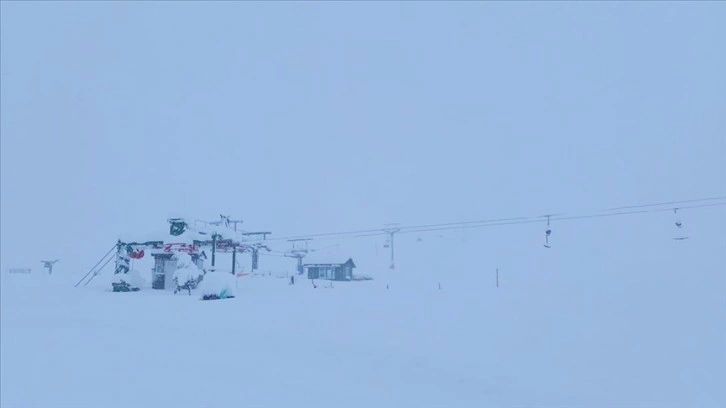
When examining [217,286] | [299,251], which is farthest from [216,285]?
[299,251]

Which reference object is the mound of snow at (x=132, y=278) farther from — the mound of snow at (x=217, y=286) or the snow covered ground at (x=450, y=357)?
the snow covered ground at (x=450, y=357)

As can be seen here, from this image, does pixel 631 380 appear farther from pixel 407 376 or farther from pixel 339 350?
pixel 339 350

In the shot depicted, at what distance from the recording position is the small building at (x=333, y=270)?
47.4 meters

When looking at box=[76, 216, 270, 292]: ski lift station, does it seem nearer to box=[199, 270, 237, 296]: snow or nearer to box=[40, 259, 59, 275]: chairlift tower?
box=[199, 270, 237, 296]: snow

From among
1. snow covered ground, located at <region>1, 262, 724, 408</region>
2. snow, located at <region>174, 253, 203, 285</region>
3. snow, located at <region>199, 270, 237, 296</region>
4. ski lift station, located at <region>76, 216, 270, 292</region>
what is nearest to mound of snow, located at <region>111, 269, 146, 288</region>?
ski lift station, located at <region>76, 216, 270, 292</region>

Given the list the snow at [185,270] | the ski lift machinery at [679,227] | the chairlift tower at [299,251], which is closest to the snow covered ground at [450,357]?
the ski lift machinery at [679,227]

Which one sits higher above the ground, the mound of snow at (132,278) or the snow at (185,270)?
the snow at (185,270)

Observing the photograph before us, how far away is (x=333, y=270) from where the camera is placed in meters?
47.9

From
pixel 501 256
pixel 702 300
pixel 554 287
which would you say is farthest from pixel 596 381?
pixel 501 256

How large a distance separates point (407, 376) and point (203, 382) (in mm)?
3002

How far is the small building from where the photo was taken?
4741 cm

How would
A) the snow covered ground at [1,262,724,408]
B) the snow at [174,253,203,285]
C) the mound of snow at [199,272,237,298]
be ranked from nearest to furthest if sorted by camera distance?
the snow covered ground at [1,262,724,408] → the mound of snow at [199,272,237,298] → the snow at [174,253,203,285]

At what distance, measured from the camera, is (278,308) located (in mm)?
16562

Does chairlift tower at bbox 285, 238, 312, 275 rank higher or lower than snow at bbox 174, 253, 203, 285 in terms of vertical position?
higher
